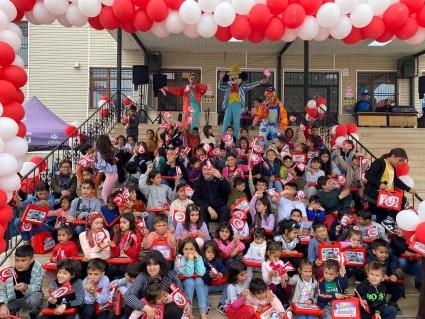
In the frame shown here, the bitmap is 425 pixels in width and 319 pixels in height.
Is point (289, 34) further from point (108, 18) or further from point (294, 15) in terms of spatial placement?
point (108, 18)

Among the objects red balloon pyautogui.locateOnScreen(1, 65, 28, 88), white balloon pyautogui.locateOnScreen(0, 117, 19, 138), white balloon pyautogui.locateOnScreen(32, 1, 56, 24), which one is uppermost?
white balloon pyautogui.locateOnScreen(32, 1, 56, 24)

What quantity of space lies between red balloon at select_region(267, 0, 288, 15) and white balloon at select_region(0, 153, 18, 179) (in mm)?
3723

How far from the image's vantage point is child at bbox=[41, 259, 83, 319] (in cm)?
510

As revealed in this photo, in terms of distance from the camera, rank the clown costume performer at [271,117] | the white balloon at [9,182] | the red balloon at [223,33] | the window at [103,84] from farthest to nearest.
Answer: the window at [103,84], the clown costume performer at [271,117], the red balloon at [223,33], the white balloon at [9,182]

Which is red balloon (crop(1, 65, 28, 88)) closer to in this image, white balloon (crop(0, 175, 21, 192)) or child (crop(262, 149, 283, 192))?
white balloon (crop(0, 175, 21, 192))

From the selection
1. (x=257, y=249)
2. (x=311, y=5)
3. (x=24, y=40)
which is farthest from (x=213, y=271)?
(x=24, y=40)

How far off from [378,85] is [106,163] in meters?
12.2

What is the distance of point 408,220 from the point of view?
5.46m

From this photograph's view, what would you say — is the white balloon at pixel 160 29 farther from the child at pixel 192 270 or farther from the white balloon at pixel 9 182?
the child at pixel 192 270

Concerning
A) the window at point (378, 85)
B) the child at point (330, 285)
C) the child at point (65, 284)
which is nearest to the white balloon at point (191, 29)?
the child at point (65, 284)

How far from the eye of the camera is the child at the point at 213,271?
561cm

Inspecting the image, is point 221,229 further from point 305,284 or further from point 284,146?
point 284,146

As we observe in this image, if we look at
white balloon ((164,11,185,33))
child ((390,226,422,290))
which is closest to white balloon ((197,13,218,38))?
white balloon ((164,11,185,33))

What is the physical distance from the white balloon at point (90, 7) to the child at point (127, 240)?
268 centimetres
